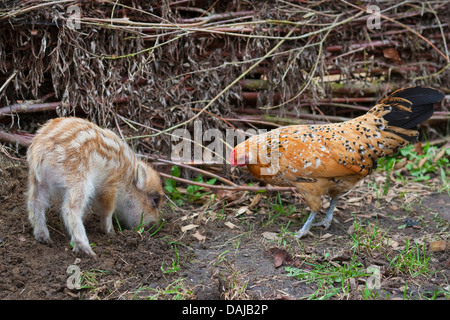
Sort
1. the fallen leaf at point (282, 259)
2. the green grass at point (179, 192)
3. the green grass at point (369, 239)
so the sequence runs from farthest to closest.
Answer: the green grass at point (179, 192) → the green grass at point (369, 239) → the fallen leaf at point (282, 259)

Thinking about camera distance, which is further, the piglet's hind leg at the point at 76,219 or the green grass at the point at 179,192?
the green grass at the point at 179,192

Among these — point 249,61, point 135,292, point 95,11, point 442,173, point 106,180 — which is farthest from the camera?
point 442,173

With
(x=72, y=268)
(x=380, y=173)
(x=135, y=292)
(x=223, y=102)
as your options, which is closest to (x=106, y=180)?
(x=72, y=268)

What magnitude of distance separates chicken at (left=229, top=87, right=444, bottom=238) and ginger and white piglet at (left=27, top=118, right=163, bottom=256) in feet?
3.92

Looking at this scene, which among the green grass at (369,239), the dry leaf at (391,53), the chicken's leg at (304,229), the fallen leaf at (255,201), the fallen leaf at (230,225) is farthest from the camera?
the dry leaf at (391,53)

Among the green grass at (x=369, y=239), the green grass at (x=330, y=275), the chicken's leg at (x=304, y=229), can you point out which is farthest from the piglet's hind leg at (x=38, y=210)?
the green grass at (x=369, y=239)

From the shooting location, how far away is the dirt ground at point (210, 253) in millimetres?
3658

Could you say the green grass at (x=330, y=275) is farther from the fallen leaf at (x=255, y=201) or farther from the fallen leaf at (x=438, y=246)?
the fallen leaf at (x=255, y=201)

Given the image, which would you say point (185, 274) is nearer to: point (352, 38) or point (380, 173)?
point (380, 173)

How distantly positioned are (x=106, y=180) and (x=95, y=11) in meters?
2.12

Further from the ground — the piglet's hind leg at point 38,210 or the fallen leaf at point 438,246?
the piglet's hind leg at point 38,210

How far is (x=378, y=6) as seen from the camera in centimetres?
655

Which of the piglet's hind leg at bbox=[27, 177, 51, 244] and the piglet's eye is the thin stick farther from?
the piglet's eye

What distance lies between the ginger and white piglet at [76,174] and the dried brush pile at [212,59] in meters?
1.05
